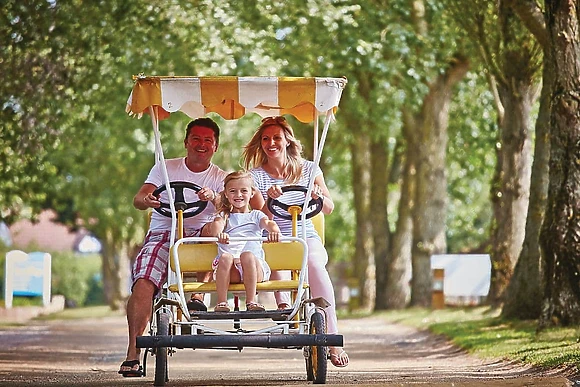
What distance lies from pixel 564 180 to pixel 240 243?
19.5ft

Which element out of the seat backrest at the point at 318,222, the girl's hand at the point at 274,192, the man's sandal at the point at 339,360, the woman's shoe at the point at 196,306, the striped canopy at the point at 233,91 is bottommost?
the man's sandal at the point at 339,360

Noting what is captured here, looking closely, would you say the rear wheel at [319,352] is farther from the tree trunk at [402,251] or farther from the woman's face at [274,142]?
the tree trunk at [402,251]

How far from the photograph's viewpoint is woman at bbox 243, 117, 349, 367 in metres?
11.6

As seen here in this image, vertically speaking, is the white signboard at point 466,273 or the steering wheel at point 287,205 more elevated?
the steering wheel at point 287,205

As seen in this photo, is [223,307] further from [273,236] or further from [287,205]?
[287,205]

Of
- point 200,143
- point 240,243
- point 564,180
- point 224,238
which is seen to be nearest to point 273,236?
point 240,243

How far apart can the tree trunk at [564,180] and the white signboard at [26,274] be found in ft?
80.5

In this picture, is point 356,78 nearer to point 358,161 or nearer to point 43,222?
point 358,161

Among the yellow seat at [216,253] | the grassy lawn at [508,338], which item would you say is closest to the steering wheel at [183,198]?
the yellow seat at [216,253]

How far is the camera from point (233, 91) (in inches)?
448

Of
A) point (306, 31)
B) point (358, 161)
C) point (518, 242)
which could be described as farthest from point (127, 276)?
point (518, 242)

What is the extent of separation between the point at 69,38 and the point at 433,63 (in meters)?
7.69

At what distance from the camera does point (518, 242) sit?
2417 centimetres

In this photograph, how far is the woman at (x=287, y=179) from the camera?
458 inches
